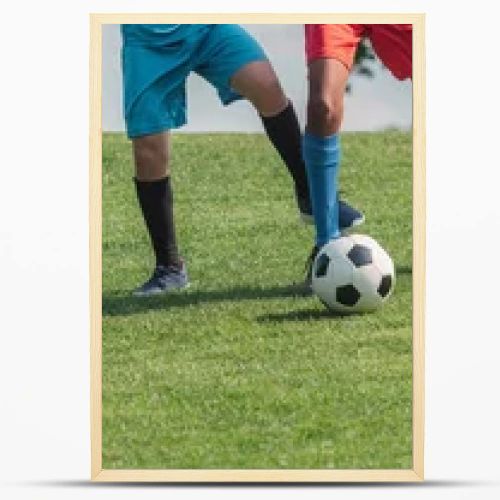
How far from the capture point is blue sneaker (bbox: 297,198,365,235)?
7.03 m

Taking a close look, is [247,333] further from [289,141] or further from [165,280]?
[289,141]

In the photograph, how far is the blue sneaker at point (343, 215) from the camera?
23.1 ft

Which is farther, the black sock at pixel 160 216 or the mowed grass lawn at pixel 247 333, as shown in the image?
the black sock at pixel 160 216

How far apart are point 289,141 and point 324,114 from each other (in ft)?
0.33

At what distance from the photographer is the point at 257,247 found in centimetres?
704

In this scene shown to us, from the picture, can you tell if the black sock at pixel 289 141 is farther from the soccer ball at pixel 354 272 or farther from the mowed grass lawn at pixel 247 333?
the soccer ball at pixel 354 272

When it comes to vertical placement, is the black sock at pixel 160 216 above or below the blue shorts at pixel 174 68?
below

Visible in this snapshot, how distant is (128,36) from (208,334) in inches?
27.5

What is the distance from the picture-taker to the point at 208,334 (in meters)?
6.98

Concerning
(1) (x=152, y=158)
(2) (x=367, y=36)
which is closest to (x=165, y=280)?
(1) (x=152, y=158)

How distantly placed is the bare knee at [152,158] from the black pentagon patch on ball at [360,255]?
1.50 feet

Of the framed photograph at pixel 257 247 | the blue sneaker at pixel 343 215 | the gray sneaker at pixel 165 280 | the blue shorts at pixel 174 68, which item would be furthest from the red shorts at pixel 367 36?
the gray sneaker at pixel 165 280
